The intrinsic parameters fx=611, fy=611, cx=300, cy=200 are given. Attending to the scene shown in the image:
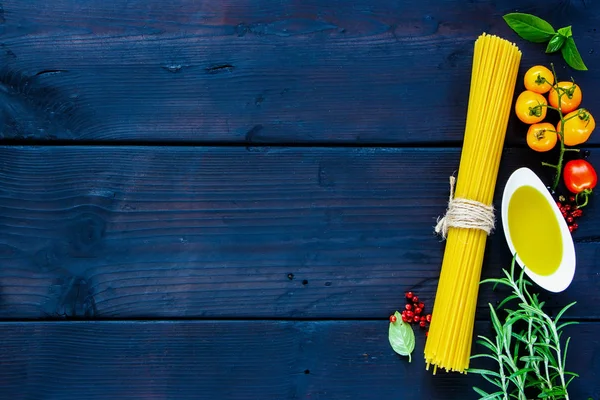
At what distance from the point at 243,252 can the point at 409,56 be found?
37cm

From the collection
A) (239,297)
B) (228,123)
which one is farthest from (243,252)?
(228,123)

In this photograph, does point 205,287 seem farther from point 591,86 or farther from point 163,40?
point 591,86

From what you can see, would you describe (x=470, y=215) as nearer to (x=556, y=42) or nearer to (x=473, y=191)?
(x=473, y=191)

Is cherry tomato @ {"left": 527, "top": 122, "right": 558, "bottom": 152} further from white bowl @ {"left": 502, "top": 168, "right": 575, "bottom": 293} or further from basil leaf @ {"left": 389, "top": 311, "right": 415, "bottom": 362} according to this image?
basil leaf @ {"left": 389, "top": 311, "right": 415, "bottom": 362}

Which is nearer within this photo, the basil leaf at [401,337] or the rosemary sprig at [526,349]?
the rosemary sprig at [526,349]

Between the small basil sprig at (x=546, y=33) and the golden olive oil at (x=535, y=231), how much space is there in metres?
0.20

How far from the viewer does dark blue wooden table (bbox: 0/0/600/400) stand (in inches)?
34.6

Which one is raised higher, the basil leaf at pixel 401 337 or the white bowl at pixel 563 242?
the white bowl at pixel 563 242

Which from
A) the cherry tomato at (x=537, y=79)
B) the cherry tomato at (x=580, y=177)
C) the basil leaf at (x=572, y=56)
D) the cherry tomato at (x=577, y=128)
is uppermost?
the basil leaf at (x=572, y=56)

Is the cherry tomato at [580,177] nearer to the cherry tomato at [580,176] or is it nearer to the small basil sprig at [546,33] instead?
the cherry tomato at [580,176]

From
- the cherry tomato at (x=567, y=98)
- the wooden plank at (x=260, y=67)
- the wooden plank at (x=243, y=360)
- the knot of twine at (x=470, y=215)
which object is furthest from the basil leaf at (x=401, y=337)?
the cherry tomato at (x=567, y=98)

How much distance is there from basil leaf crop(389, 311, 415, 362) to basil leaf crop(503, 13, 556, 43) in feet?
1.45

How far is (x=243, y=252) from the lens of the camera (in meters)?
0.88

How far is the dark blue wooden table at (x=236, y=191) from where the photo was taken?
0.88 metres
